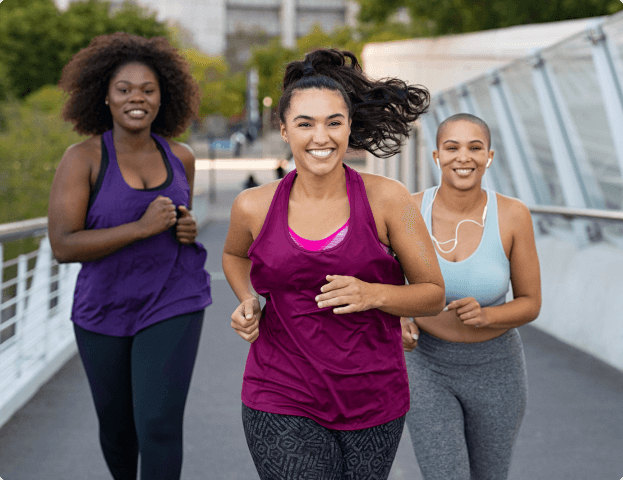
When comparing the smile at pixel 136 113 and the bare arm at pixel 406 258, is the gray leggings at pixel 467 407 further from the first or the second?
the smile at pixel 136 113

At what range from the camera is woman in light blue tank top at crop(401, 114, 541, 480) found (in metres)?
2.96

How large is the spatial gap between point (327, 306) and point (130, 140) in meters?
1.58

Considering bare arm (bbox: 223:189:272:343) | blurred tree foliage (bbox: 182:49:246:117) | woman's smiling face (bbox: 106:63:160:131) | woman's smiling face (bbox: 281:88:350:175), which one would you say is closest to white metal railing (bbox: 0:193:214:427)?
woman's smiling face (bbox: 106:63:160:131)

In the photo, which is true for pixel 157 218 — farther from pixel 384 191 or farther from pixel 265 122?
pixel 265 122

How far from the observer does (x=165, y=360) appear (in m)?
3.23

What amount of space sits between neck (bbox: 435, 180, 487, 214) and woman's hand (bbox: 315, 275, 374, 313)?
1009mm

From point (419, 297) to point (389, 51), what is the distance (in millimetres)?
22352

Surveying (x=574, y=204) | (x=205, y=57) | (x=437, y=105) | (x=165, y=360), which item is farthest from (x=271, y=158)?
(x=165, y=360)

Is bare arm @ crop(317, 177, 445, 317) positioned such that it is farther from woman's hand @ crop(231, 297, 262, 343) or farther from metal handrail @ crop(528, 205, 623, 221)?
metal handrail @ crop(528, 205, 623, 221)

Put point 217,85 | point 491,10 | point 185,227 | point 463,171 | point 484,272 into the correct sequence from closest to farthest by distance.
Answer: point 484,272, point 463,171, point 185,227, point 491,10, point 217,85

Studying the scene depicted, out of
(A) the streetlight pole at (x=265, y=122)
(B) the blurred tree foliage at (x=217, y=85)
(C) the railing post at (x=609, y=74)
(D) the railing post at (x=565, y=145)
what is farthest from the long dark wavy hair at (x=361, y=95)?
(B) the blurred tree foliage at (x=217, y=85)

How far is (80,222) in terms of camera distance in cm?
323

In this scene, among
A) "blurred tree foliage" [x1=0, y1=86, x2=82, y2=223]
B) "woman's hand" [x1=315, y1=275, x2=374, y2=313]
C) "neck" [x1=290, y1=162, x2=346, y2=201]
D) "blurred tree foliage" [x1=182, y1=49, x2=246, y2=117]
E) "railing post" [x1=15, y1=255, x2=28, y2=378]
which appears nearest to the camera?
"woman's hand" [x1=315, y1=275, x2=374, y2=313]

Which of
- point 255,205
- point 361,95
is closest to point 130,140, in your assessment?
point 255,205
